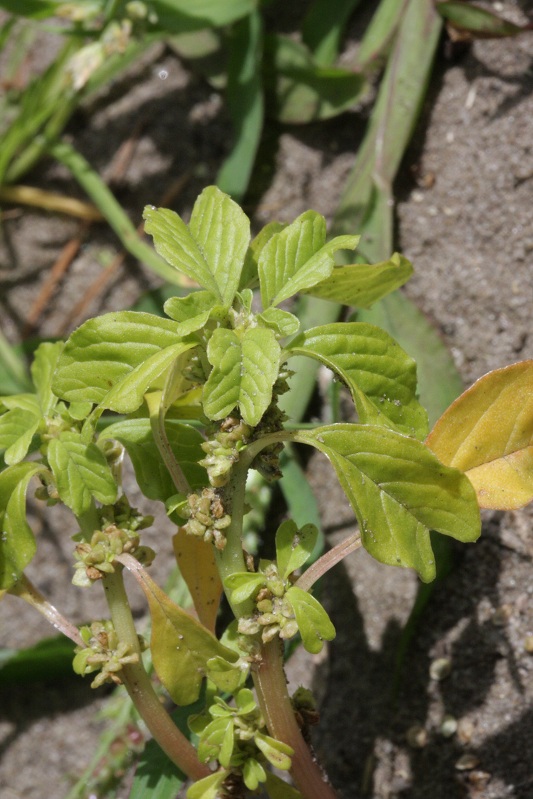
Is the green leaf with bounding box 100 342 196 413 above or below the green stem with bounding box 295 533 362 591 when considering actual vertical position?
above

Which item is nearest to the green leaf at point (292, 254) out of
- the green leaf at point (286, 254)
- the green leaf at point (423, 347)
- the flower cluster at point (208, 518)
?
the green leaf at point (286, 254)

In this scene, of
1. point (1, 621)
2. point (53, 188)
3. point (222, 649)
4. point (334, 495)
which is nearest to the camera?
point (222, 649)

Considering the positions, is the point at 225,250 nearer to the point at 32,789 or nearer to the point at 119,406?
the point at 119,406

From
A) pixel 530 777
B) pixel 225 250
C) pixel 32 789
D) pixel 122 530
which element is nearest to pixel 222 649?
pixel 122 530

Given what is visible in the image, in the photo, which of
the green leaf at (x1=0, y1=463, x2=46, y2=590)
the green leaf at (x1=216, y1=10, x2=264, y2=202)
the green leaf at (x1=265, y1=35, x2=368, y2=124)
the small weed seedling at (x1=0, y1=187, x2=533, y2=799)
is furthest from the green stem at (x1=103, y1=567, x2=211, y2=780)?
the green leaf at (x1=265, y1=35, x2=368, y2=124)

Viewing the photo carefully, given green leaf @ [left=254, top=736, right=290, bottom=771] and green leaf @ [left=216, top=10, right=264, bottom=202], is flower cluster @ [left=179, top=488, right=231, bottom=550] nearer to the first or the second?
green leaf @ [left=254, top=736, right=290, bottom=771]

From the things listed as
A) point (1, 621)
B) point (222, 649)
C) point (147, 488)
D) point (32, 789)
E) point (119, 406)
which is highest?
point (119, 406)

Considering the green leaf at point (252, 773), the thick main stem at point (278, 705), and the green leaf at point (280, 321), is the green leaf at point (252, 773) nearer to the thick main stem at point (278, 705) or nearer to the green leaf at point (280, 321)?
the thick main stem at point (278, 705)
